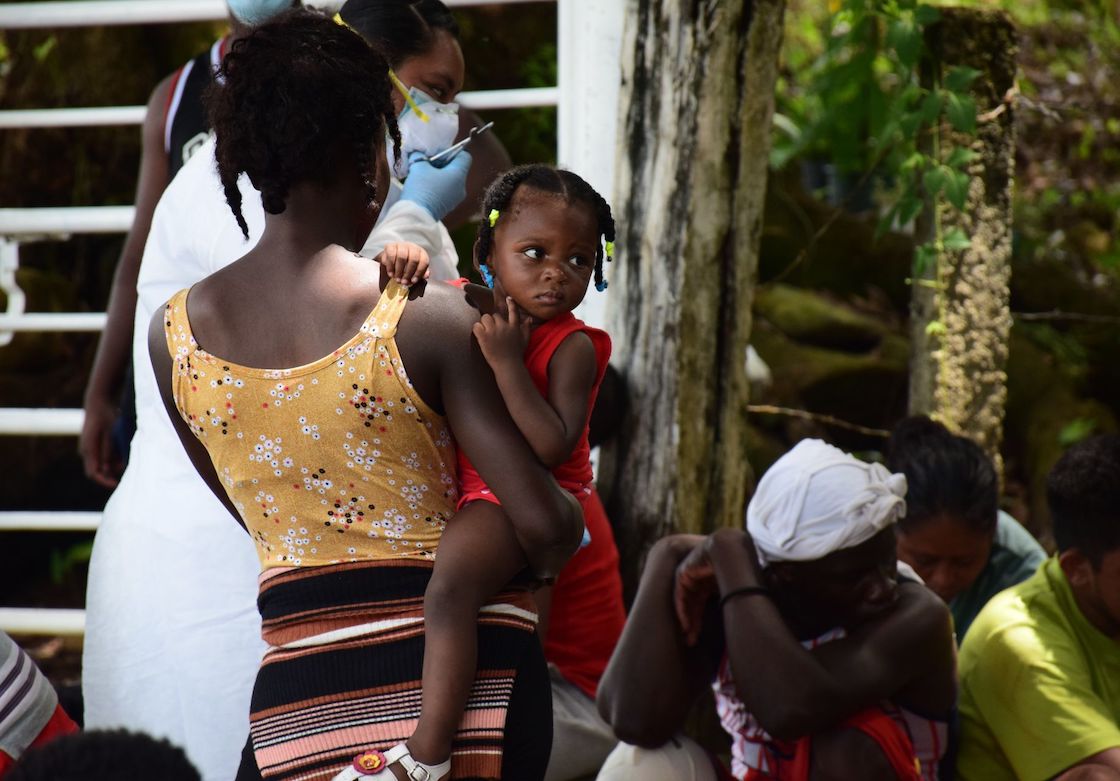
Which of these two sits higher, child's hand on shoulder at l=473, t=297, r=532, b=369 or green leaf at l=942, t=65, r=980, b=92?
green leaf at l=942, t=65, r=980, b=92

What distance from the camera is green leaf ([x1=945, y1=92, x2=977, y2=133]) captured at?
3.39 m

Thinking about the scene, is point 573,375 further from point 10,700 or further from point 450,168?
point 10,700

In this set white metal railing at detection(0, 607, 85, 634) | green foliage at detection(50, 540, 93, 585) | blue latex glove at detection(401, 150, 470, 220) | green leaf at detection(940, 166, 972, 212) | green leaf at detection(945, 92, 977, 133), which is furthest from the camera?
green foliage at detection(50, 540, 93, 585)

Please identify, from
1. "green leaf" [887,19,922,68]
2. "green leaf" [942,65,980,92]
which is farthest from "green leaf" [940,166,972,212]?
"green leaf" [887,19,922,68]

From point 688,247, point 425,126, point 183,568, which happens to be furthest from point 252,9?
point 688,247

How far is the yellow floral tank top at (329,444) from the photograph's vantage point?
1669 millimetres

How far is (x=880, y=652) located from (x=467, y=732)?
3.78 ft

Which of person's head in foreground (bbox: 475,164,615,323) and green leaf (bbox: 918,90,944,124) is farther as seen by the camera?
green leaf (bbox: 918,90,944,124)

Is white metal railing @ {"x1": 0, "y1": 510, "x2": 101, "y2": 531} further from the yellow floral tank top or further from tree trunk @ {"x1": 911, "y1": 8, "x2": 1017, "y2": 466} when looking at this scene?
tree trunk @ {"x1": 911, "y1": 8, "x2": 1017, "y2": 466}

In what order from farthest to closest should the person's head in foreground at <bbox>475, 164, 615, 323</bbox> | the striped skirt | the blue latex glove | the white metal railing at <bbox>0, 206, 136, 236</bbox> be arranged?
1. the white metal railing at <bbox>0, 206, 136, 236</bbox>
2. the blue latex glove
3. the person's head in foreground at <bbox>475, 164, 615, 323</bbox>
4. the striped skirt

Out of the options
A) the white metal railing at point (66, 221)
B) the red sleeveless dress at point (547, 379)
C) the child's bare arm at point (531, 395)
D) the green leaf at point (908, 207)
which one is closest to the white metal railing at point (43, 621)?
the white metal railing at point (66, 221)

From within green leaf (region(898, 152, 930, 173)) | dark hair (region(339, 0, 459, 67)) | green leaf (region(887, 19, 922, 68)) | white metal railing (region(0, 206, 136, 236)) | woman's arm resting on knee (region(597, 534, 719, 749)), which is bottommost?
woman's arm resting on knee (region(597, 534, 719, 749))

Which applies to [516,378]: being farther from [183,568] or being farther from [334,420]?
[183,568]

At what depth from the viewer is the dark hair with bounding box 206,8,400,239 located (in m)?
1.70
